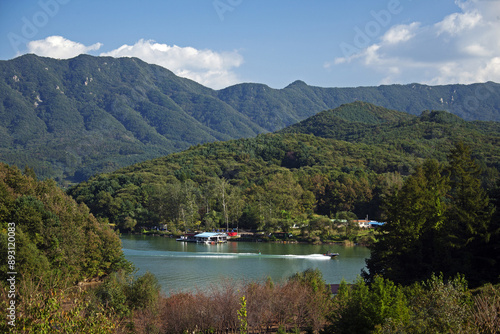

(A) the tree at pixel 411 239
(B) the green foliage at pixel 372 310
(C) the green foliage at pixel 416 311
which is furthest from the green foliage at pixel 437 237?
(B) the green foliage at pixel 372 310

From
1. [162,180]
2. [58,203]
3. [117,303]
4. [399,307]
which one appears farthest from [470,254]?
[162,180]

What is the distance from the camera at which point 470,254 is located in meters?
Answer: 23.3

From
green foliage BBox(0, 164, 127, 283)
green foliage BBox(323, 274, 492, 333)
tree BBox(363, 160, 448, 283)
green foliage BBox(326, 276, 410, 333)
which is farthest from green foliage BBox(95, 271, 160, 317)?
tree BBox(363, 160, 448, 283)

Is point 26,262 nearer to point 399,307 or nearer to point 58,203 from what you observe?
point 58,203

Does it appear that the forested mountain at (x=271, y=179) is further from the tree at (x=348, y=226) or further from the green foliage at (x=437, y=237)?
the green foliage at (x=437, y=237)

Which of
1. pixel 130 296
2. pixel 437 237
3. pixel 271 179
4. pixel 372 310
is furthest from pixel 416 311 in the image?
pixel 271 179

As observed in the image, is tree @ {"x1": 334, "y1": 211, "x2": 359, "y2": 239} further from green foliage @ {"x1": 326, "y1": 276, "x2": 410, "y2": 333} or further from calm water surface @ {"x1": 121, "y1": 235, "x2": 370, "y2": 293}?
green foliage @ {"x1": 326, "y1": 276, "x2": 410, "y2": 333}

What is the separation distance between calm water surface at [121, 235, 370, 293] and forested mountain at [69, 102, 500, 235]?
353 inches

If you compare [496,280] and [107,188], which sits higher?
[107,188]

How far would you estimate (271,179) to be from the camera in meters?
82.2

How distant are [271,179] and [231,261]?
130ft

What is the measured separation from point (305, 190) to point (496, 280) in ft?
181

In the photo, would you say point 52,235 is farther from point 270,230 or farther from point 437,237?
point 270,230

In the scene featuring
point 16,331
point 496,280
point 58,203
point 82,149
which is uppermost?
point 82,149
